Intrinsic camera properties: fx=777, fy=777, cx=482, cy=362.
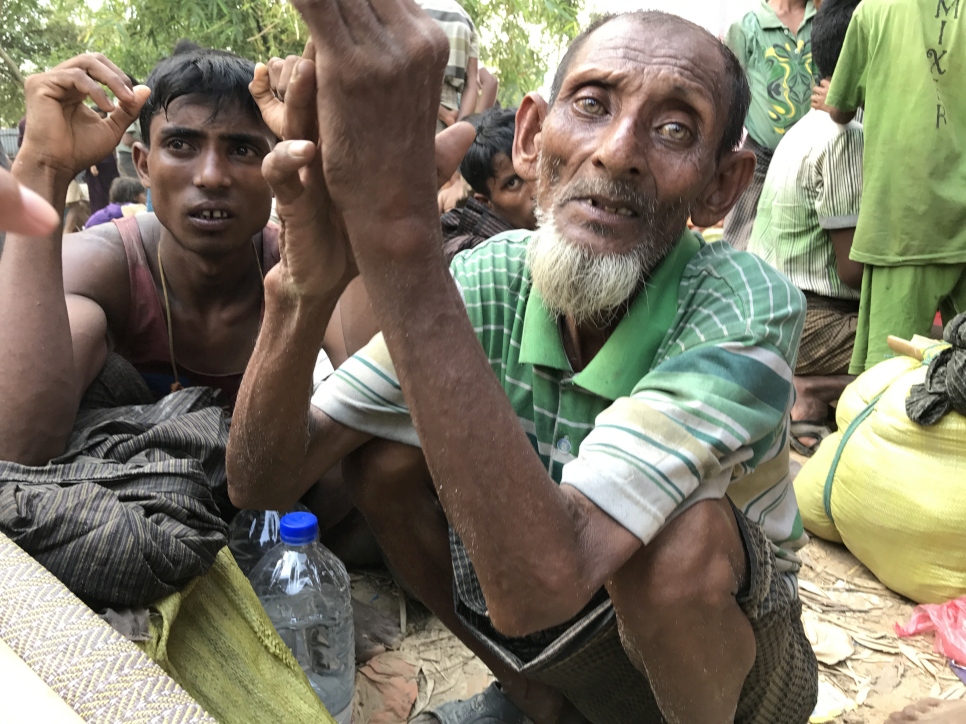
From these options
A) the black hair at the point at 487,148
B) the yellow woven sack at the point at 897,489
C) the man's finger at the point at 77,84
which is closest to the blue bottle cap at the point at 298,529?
the man's finger at the point at 77,84

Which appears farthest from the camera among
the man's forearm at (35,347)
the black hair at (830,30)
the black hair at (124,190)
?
the black hair at (124,190)

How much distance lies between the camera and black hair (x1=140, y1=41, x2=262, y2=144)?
209 centimetres

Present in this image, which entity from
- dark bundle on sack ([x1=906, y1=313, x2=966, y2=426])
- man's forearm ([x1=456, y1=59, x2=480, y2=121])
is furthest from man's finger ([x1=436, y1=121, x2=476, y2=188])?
man's forearm ([x1=456, y1=59, x2=480, y2=121])

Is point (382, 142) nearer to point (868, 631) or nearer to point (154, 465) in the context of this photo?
point (154, 465)

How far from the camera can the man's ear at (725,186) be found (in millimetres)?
1560

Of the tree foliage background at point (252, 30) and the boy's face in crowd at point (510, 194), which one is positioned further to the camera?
the tree foliage background at point (252, 30)

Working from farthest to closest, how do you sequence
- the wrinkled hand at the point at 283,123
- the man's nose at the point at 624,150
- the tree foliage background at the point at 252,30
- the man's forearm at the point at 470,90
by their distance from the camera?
1. the tree foliage background at the point at 252,30
2. the man's forearm at the point at 470,90
3. the man's nose at the point at 624,150
4. the wrinkled hand at the point at 283,123

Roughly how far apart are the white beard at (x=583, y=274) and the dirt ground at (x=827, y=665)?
1066 millimetres

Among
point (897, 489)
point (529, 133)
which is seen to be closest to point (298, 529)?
point (529, 133)

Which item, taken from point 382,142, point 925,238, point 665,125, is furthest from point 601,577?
point 925,238

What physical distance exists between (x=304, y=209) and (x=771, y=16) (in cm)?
402

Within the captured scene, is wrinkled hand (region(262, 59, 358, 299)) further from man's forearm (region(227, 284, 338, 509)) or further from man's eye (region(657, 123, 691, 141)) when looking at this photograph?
man's eye (region(657, 123, 691, 141))

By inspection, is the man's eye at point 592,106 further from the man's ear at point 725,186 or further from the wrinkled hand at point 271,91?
the wrinkled hand at point 271,91

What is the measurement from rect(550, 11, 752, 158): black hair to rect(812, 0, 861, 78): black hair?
7.87 ft
